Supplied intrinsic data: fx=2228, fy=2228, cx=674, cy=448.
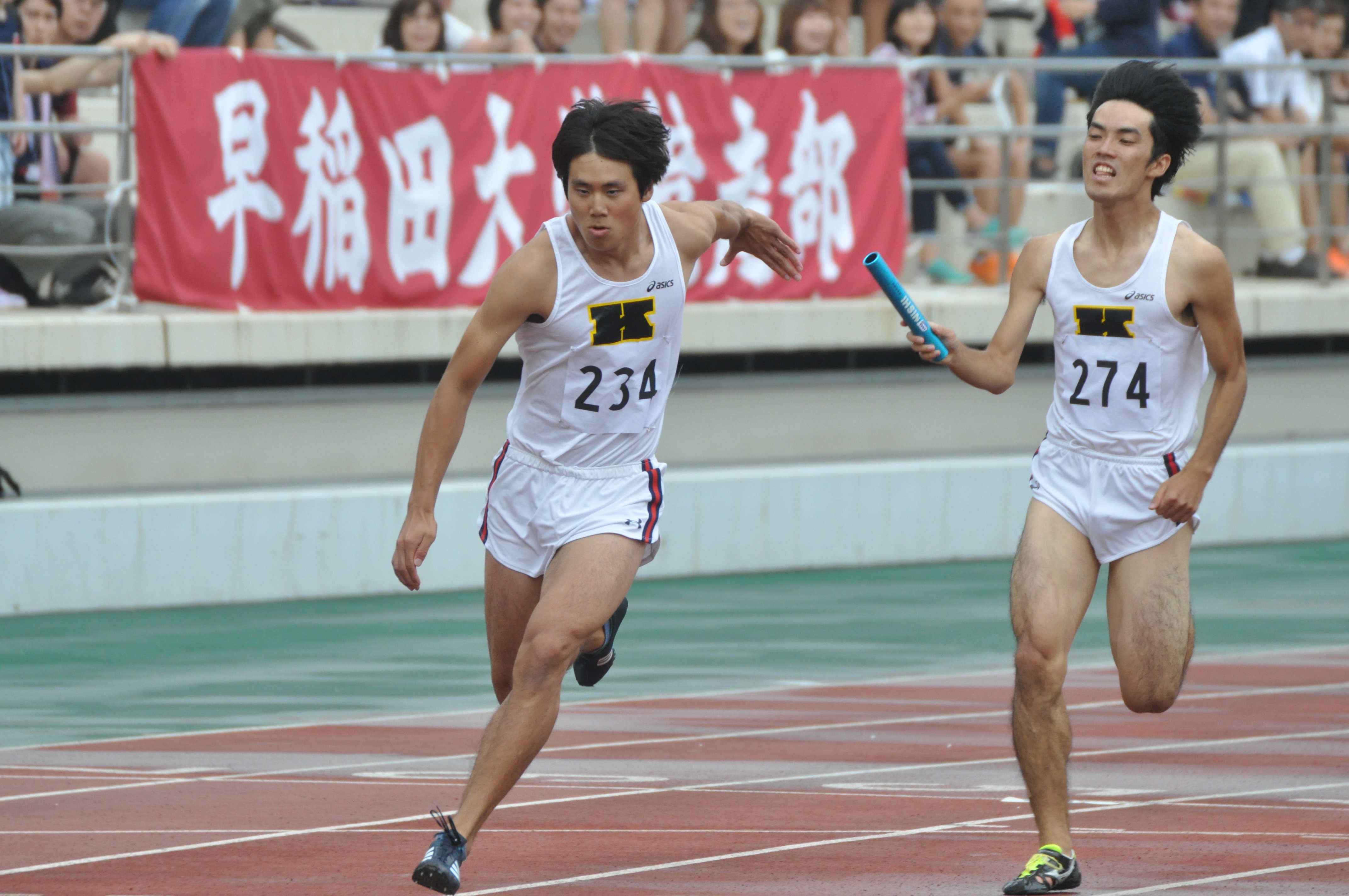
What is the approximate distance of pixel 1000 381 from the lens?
20.7 feet

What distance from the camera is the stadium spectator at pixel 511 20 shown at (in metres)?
13.3

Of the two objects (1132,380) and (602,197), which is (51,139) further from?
(1132,380)

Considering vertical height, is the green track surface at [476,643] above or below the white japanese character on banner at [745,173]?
below

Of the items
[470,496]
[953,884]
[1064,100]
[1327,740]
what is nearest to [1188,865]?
[953,884]

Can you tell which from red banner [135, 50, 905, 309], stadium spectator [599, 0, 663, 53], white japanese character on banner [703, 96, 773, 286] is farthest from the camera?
stadium spectator [599, 0, 663, 53]

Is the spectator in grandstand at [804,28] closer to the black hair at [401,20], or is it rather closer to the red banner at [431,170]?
the red banner at [431,170]

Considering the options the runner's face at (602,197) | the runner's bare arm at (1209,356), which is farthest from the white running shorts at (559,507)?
the runner's bare arm at (1209,356)

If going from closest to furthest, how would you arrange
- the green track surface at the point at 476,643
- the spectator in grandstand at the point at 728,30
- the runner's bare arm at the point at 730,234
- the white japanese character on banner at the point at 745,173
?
the runner's bare arm at the point at 730,234 < the green track surface at the point at 476,643 < the white japanese character on banner at the point at 745,173 < the spectator in grandstand at the point at 728,30

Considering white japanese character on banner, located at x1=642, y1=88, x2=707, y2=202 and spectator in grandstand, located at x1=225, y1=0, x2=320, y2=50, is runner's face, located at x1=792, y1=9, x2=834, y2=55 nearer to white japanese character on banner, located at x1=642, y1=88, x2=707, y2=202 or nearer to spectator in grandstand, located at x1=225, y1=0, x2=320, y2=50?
white japanese character on banner, located at x1=642, y1=88, x2=707, y2=202

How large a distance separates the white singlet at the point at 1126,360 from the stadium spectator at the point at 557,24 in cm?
743

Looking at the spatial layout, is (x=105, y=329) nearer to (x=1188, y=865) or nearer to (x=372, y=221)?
(x=372, y=221)

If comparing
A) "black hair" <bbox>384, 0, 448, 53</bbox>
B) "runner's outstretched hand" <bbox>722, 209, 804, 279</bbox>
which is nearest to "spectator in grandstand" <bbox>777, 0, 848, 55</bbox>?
"black hair" <bbox>384, 0, 448, 53</bbox>

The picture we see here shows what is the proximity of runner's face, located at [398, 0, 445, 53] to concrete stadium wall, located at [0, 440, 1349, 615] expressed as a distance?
101 inches

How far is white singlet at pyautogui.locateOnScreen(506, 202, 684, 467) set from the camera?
602cm
